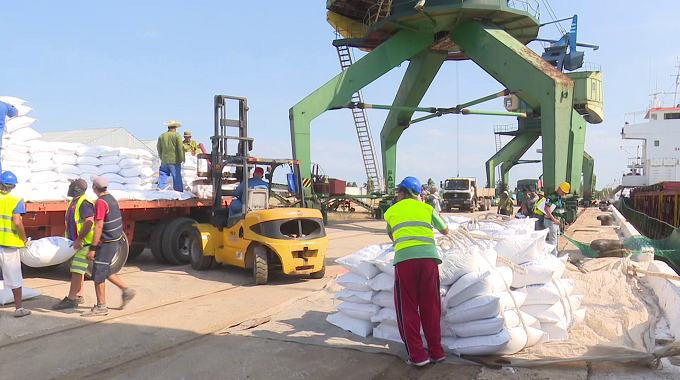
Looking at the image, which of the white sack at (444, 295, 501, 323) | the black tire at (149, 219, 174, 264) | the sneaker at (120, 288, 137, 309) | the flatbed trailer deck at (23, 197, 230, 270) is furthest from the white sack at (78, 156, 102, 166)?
the white sack at (444, 295, 501, 323)

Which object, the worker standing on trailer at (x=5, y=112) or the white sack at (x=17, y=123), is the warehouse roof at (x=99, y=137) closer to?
the white sack at (x=17, y=123)

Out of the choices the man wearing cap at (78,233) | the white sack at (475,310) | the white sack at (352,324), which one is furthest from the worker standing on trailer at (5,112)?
the white sack at (475,310)

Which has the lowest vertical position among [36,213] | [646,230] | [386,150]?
[646,230]

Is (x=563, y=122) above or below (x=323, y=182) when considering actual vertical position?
above

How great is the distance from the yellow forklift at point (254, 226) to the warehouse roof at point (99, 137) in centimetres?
1141

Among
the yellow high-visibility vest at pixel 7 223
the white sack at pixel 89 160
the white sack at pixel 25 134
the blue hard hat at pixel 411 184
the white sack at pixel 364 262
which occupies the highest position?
the white sack at pixel 25 134

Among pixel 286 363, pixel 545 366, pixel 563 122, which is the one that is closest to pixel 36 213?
pixel 286 363

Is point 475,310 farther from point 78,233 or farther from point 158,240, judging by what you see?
point 158,240

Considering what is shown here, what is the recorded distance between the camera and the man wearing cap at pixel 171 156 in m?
10.8

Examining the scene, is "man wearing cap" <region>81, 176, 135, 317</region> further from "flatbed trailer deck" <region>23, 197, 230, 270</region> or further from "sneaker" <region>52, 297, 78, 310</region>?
"flatbed trailer deck" <region>23, 197, 230, 270</region>

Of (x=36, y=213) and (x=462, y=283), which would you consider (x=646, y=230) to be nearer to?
(x=462, y=283)

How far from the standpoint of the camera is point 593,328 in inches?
220

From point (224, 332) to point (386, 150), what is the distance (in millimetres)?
19018

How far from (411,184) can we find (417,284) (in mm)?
900
